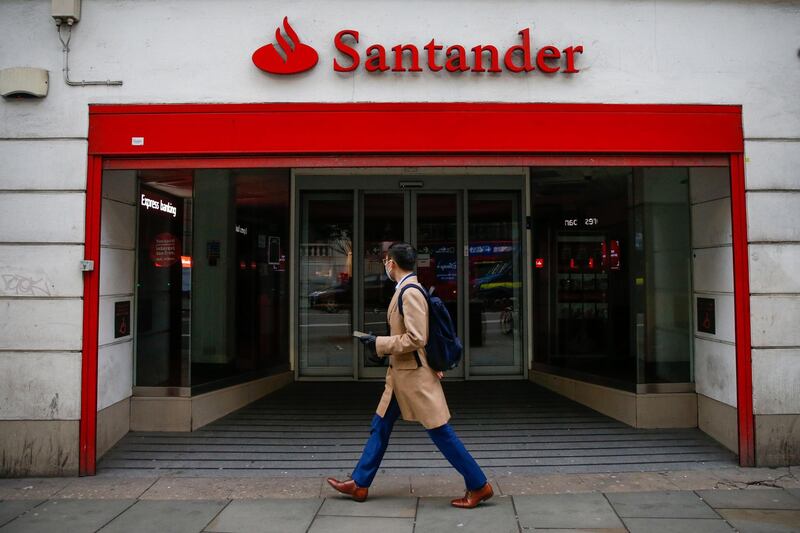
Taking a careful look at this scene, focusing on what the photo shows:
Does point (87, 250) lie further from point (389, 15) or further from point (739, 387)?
point (739, 387)

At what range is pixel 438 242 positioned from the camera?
959cm

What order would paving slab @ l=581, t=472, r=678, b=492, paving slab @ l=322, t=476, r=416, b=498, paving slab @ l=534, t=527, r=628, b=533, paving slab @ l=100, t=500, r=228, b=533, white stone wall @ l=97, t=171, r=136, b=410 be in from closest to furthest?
paving slab @ l=534, t=527, r=628, b=533, paving slab @ l=100, t=500, r=228, b=533, paving slab @ l=322, t=476, r=416, b=498, paving slab @ l=581, t=472, r=678, b=492, white stone wall @ l=97, t=171, r=136, b=410

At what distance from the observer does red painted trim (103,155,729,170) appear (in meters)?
5.82

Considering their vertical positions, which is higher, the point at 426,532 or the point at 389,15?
the point at 389,15

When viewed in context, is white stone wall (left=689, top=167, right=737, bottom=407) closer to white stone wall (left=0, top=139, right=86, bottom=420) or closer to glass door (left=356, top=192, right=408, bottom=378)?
glass door (left=356, top=192, right=408, bottom=378)

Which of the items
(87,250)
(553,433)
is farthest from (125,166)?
(553,433)

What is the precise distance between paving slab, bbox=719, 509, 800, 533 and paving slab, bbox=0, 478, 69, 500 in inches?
211

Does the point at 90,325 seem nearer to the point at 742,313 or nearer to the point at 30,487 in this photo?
the point at 30,487

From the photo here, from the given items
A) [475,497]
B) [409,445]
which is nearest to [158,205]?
[409,445]

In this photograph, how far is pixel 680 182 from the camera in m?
6.90

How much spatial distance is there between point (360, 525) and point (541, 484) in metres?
1.73

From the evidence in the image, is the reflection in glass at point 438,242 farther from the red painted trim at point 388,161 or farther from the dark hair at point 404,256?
the dark hair at point 404,256

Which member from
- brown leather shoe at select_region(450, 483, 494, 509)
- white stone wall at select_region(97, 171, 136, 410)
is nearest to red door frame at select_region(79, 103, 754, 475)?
white stone wall at select_region(97, 171, 136, 410)

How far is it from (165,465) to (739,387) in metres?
5.44
